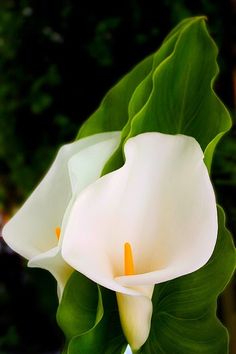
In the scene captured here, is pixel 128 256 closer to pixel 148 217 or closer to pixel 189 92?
pixel 148 217

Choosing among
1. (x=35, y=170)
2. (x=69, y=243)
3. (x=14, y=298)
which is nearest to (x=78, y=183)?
(x=69, y=243)

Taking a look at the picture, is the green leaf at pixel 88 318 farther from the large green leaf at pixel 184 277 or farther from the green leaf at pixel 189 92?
the green leaf at pixel 189 92

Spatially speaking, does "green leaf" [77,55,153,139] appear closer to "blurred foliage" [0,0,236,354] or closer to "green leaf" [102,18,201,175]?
"green leaf" [102,18,201,175]

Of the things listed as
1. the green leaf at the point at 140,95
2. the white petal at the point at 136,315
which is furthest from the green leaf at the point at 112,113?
the white petal at the point at 136,315

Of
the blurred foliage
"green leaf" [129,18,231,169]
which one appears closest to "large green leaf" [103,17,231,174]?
"green leaf" [129,18,231,169]

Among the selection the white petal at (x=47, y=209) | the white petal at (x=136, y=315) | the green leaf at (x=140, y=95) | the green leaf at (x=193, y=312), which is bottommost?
the green leaf at (x=193, y=312)
